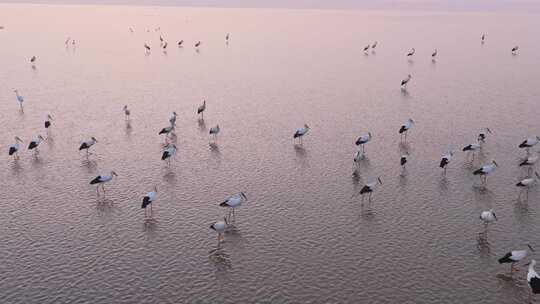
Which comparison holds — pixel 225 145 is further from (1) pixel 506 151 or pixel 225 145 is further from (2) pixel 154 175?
(1) pixel 506 151

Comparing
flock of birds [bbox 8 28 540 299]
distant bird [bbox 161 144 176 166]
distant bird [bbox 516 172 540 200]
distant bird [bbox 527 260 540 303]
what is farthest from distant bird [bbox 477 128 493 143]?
distant bird [bbox 161 144 176 166]

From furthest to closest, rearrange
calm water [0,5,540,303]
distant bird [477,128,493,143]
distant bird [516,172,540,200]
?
distant bird [477,128,493,143] < distant bird [516,172,540,200] < calm water [0,5,540,303]

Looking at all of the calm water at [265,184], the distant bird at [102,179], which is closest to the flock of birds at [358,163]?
the distant bird at [102,179]

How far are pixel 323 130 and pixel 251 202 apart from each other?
1646 centimetres

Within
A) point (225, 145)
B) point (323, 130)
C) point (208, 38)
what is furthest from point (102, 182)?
point (208, 38)

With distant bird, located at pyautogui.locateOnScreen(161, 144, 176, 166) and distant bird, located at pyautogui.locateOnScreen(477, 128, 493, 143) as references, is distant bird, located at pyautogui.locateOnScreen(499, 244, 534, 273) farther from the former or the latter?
distant bird, located at pyautogui.locateOnScreen(161, 144, 176, 166)

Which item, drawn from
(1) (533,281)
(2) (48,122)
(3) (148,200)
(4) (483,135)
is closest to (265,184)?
(3) (148,200)

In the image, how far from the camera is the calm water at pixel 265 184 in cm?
2553

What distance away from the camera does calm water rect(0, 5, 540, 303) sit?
83.8 ft

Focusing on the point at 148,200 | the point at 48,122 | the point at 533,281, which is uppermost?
the point at 48,122

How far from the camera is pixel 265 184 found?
119 ft

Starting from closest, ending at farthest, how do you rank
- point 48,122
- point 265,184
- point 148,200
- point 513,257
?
point 513,257 < point 148,200 < point 265,184 < point 48,122

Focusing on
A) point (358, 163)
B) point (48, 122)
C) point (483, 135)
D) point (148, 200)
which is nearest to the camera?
point (148, 200)

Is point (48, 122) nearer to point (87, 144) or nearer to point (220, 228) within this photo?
point (87, 144)
